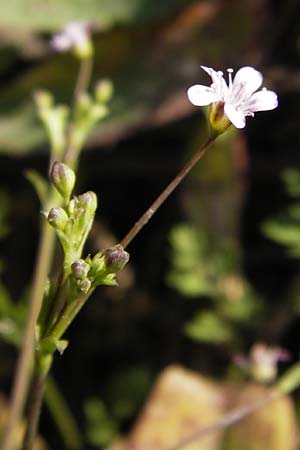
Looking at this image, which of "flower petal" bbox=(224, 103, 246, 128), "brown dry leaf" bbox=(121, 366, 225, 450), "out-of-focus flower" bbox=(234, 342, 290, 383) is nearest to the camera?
"flower petal" bbox=(224, 103, 246, 128)

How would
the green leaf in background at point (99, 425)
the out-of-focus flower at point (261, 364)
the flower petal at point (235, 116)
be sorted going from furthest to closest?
the green leaf in background at point (99, 425) → the out-of-focus flower at point (261, 364) → the flower petal at point (235, 116)

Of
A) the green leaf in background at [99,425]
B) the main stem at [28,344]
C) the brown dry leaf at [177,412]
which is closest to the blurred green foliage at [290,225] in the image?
the brown dry leaf at [177,412]

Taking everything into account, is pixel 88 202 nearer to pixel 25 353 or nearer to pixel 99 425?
pixel 25 353

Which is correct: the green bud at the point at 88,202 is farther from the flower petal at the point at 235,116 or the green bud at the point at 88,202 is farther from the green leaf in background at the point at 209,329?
the green leaf in background at the point at 209,329

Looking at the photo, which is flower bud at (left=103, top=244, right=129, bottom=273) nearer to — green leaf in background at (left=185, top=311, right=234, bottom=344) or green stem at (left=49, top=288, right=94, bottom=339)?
green stem at (left=49, top=288, right=94, bottom=339)

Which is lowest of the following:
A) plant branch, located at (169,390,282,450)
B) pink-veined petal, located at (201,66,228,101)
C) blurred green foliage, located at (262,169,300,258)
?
plant branch, located at (169,390,282,450)

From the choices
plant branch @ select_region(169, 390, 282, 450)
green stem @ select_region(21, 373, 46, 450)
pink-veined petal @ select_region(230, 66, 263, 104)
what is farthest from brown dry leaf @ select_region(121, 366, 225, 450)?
pink-veined petal @ select_region(230, 66, 263, 104)

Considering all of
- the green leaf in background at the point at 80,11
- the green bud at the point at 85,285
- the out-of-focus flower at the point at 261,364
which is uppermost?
the green leaf in background at the point at 80,11
